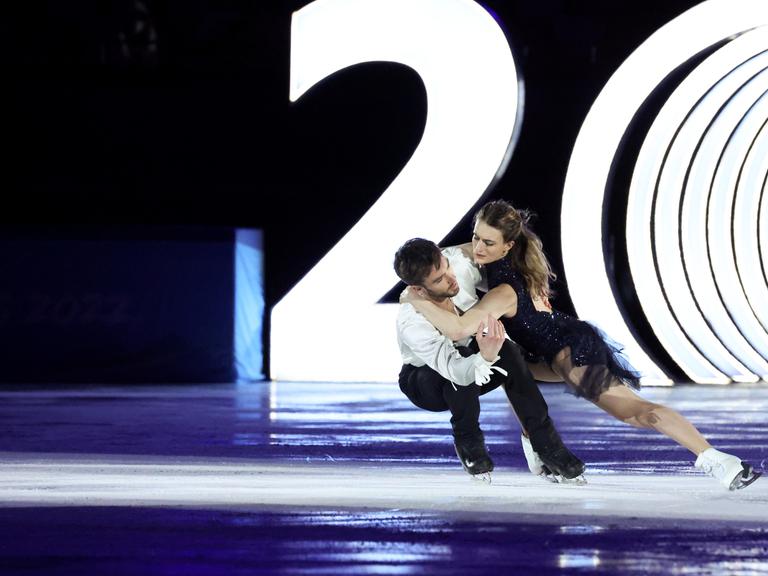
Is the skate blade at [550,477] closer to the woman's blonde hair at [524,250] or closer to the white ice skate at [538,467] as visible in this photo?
the white ice skate at [538,467]

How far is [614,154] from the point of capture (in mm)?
13867

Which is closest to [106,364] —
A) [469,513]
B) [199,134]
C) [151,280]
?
[151,280]

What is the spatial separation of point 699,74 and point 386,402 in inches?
174

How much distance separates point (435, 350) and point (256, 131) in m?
10.5

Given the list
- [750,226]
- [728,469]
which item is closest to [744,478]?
[728,469]

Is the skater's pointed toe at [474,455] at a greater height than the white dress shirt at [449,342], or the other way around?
the white dress shirt at [449,342]

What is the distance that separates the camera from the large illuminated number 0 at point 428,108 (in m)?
13.5

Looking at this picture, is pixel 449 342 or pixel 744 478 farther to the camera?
pixel 449 342

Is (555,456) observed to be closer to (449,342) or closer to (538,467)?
(538,467)

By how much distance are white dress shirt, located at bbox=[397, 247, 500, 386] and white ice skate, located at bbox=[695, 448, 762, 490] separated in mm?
872

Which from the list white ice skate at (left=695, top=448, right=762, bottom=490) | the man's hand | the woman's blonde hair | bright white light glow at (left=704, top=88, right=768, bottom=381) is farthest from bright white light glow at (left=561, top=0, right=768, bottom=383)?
the man's hand

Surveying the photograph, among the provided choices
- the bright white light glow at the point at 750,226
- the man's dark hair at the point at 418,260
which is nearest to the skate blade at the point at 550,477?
the man's dark hair at the point at 418,260

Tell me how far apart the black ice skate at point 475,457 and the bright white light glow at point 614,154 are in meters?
7.81

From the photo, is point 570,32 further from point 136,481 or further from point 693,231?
point 136,481
